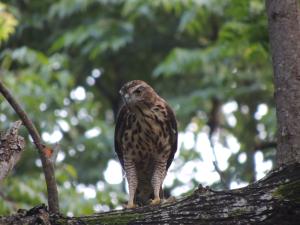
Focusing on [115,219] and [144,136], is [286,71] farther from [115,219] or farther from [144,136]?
[144,136]

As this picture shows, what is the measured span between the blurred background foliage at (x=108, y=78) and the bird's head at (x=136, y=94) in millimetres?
2844

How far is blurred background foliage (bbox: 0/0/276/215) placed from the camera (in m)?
10.9

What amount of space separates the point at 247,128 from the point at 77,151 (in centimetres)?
297

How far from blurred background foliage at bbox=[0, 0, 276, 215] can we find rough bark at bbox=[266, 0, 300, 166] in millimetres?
4319

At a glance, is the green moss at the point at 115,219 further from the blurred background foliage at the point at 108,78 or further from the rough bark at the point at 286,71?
the blurred background foliage at the point at 108,78

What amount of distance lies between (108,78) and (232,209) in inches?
465

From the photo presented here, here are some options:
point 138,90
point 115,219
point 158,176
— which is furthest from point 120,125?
point 115,219

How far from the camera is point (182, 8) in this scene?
13.1m

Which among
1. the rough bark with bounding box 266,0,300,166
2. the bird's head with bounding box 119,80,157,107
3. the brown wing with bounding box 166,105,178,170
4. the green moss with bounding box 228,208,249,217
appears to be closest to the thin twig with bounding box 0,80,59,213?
the green moss with bounding box 228,208,249,217

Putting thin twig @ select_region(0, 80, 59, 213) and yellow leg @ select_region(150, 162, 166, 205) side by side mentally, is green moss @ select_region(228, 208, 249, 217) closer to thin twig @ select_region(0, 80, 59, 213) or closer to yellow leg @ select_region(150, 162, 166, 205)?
thin twig @ select_region(0, 80, 59, 213)

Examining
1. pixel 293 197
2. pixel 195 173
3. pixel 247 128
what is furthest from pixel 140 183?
pixel 247 128

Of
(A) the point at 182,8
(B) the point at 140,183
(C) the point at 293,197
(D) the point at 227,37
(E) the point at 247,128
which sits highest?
(A) the point at 182,8

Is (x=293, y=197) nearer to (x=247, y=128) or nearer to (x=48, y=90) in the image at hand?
(x=48, y=90)

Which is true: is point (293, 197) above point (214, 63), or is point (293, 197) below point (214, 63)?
below
